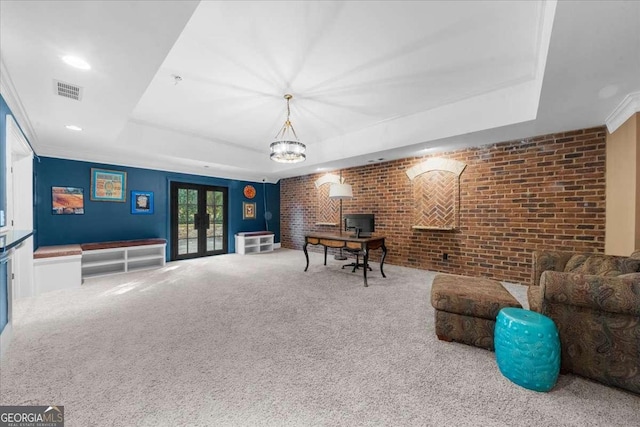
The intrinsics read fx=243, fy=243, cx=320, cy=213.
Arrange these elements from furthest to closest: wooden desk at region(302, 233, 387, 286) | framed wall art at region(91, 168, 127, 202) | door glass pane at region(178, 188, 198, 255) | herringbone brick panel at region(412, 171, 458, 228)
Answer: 1. door glass pane at region(178, 188, 198, 255)
2. framed wall art at region(91, 168, 127, 202)
3. herringbone brick panel at region(412, 171, 458, 228)
4. wooden desk at region(302, 233, 387, 286)

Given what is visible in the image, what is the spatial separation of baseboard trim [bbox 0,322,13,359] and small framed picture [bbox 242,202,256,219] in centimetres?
523

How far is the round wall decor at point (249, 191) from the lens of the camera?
7375 mm

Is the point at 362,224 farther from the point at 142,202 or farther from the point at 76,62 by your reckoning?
the point at 142,202

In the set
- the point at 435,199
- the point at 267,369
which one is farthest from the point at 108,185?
the point at 435,199

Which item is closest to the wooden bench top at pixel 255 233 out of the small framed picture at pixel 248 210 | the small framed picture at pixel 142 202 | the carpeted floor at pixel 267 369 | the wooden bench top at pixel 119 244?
the small framed picture at pixel 248 210

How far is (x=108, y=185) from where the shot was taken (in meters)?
4.98

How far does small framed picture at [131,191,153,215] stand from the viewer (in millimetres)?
5330

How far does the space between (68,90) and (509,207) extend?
5798 mm

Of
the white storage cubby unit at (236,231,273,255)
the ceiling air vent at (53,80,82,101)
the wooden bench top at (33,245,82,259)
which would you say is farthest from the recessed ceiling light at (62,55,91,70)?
the white storage cubby unit at (236,231,273,255)

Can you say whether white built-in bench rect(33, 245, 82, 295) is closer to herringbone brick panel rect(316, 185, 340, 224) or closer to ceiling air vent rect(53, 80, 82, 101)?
ceiling air vent rect(53, 80, 82, 101)

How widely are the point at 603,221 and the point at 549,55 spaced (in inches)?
111

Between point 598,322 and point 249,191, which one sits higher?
point 249,191

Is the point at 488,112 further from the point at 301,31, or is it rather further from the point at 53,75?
the point at 53,75

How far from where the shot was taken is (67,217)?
4539mm
